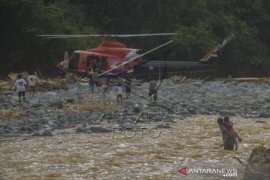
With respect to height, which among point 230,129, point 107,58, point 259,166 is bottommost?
point 259,166

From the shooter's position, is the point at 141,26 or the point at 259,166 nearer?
the point at 259,166

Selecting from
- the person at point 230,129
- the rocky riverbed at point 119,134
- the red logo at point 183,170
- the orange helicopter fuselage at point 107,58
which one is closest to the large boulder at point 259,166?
the rocky riverbed at point 119,134

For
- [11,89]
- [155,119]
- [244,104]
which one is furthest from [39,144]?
[11,89]

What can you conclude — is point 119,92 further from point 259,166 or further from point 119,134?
point 259,166

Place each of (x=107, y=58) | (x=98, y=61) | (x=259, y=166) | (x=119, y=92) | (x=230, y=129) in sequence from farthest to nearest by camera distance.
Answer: (x=98, y=61)
(x=107, y=58)
(x=119, y=92)
(x=230, y=129)
(x=259, y=166)

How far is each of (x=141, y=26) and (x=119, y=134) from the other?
34.7 metres

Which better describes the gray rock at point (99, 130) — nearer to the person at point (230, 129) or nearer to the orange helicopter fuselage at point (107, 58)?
the person at point (230, 129)

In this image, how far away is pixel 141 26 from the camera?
5225cm

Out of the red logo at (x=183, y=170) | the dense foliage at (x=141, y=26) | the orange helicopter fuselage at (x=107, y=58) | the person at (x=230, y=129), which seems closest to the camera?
the red logo at (x=183, y=170)

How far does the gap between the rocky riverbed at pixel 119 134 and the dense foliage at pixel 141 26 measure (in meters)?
12.5

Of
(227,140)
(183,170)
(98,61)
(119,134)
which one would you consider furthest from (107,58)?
(183,170)

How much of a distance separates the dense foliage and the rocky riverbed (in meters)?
12.5

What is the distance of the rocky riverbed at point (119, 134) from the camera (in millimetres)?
13508

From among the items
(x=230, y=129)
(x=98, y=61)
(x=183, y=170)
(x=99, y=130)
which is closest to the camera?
(x=183, y=170)
